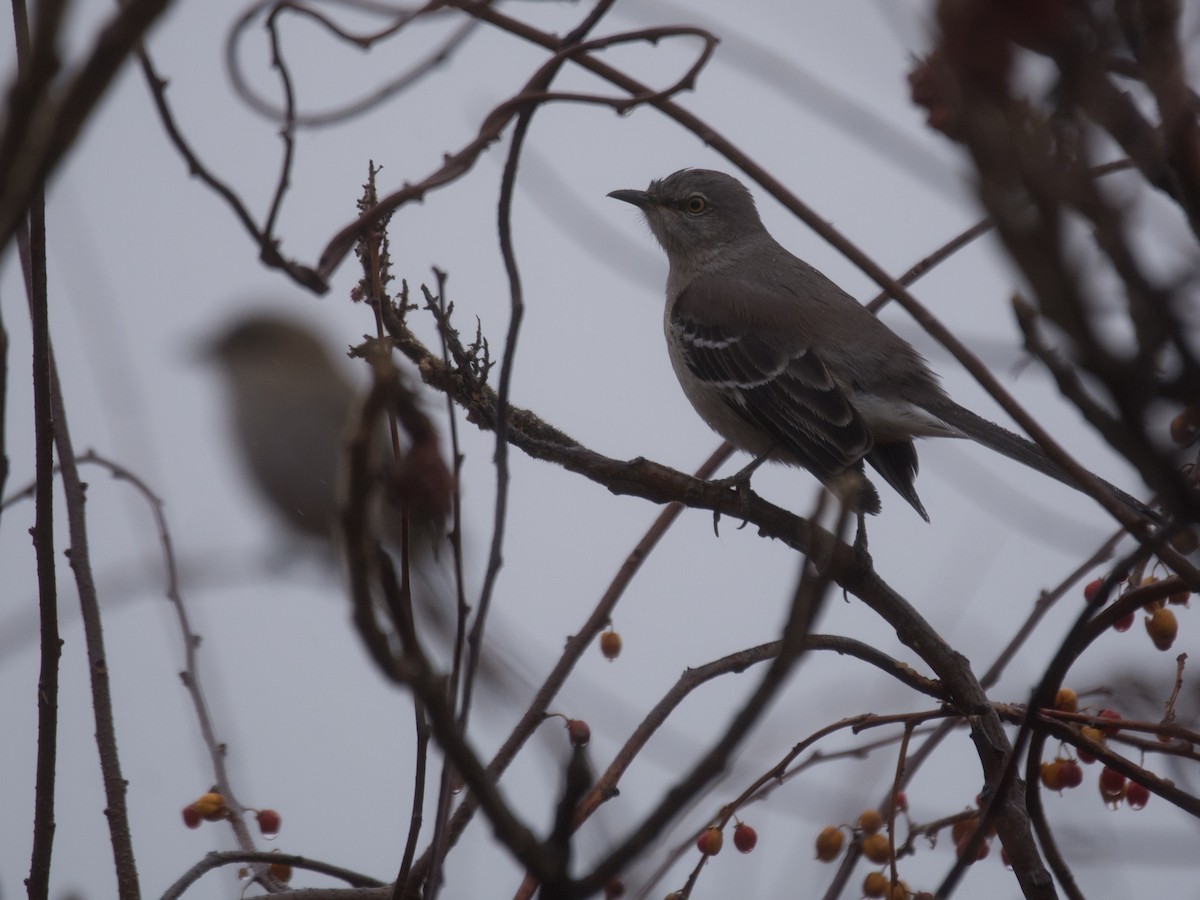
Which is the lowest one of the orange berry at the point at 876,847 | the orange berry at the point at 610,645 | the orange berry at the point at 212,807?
the orange berry at the point at 212,807

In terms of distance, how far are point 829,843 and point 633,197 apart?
4183 millimetres

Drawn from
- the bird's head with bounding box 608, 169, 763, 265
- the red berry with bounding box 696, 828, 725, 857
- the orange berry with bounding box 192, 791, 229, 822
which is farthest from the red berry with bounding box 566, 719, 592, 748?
the bird's head with bounding box 608, 169, 763, 265

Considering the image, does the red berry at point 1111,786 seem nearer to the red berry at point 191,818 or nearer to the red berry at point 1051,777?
the red berry at point 1051,777

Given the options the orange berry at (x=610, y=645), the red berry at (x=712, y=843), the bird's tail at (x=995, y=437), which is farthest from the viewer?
the bird's tail at (x=995, y=437)

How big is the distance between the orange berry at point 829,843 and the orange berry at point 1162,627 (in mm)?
994

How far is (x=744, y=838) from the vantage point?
138 inches

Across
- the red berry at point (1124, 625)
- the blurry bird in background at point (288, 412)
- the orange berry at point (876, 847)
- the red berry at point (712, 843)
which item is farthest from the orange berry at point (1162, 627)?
the blurry bird in background at point (288, 412)

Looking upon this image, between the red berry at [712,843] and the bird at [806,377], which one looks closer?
the red berry at [712,843]

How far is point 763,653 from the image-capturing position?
2.66 metres

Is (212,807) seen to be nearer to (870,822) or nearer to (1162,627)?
(870,822)

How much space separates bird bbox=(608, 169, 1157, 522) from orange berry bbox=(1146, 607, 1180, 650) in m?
0.95

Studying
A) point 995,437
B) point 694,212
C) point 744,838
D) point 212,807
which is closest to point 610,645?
point 744,838

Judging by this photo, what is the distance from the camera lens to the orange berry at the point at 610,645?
151 inches

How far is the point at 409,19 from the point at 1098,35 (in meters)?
1.60
